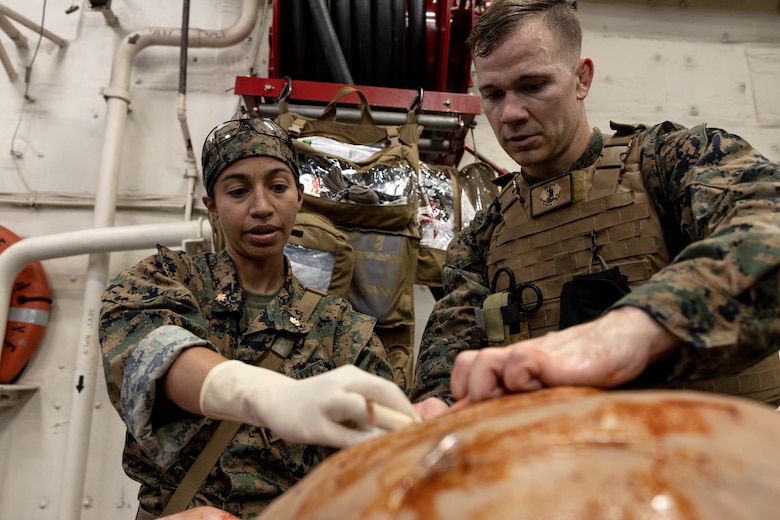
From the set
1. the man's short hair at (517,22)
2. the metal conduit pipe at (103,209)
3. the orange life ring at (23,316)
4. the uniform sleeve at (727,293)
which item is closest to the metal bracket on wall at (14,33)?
the metal conduit pipe at (103,209)

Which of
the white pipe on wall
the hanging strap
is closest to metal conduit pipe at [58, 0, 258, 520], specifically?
the white pipe on wall

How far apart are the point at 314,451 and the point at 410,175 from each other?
3.56 feet

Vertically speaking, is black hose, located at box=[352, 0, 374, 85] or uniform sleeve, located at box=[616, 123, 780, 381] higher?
black hose, located at box=[352, 0, 374, 85]

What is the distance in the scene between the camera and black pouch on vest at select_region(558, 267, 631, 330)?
1.10 meters

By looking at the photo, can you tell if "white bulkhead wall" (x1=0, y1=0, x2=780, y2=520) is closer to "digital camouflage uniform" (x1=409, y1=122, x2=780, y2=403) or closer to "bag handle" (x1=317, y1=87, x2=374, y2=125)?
"bag handle" (x1=317, y1=87, x2=374, y2=125)

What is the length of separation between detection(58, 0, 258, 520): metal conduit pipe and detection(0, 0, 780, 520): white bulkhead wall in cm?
2

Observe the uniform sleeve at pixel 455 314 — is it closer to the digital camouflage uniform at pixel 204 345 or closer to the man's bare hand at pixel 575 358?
the digital camouflage uniform at pixel 204 345

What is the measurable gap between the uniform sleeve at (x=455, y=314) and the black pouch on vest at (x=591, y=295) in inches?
11.6

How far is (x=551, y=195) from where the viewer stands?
4.38 feet

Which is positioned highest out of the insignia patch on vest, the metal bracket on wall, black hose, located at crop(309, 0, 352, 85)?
the metal bracket on wall

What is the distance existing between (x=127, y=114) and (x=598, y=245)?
2.43 m

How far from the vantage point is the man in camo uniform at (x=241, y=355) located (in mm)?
774

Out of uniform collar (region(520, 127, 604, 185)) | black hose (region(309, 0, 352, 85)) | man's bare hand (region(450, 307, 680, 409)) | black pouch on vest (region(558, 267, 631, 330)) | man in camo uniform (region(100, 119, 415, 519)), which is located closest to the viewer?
man's bare hand (region(450, 307, 680, 409))

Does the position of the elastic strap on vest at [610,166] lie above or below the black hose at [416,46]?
below
